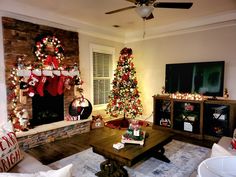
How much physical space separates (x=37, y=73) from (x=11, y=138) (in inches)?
85.8

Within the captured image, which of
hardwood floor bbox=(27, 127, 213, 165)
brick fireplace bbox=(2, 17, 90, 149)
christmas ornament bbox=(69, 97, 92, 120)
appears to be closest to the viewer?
hardwood floor bbox=(27, 127, 213, 165)

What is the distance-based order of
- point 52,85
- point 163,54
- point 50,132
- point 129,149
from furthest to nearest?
point 163,54 → point 52,85 → point 50,132 → point 129,149

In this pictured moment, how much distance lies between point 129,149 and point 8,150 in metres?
1.41

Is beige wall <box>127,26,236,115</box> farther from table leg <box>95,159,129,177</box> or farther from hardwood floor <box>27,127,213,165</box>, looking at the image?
table leg <box>95,159,129,177</box>

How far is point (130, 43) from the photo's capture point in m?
6.11

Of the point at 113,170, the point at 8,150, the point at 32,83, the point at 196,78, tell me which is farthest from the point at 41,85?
the point at 196,78

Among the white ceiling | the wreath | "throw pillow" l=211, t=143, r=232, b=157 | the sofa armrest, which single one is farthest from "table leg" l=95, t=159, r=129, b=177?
the white ceiling

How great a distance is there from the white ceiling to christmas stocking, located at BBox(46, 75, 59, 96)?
4.95ft

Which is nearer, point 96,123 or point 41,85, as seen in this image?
point 41,85

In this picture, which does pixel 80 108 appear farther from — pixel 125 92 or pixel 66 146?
pixel 125 92

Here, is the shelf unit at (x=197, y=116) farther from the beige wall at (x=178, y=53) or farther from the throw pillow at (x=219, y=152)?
the throw pillow at (x=219, y=152)

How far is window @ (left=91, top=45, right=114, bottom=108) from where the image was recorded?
5.36 m

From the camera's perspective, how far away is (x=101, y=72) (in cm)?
560

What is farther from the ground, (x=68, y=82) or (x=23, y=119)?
(x=68, y=82)
